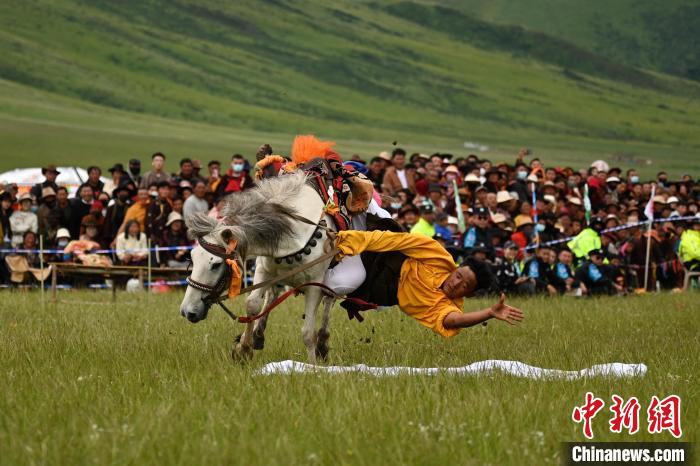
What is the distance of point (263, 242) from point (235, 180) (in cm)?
1066

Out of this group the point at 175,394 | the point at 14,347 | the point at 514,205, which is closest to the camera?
the point at 175,394

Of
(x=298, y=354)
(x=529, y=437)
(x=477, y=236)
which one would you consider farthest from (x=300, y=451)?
(x=477, y=236)

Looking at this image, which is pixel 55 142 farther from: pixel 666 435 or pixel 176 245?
pixel 666 435

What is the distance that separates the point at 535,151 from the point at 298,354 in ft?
328

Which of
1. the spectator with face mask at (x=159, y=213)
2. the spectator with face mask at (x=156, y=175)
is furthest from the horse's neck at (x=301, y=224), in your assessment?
the spectator with face mask at (x=156, y=175)

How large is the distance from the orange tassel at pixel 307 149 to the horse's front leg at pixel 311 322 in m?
1.34

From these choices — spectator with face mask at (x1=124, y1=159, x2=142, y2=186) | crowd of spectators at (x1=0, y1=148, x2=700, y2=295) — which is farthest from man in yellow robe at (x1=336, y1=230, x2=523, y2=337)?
spectator with face mask at (x1=124, y1=159, x2=142, y2=186)

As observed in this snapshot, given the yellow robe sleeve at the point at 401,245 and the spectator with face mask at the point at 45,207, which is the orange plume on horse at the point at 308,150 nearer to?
the yellow robe sleeve at the point at 401,245

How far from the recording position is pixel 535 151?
107188mm

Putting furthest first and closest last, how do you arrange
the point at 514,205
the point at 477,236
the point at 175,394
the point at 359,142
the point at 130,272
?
the point at 359,142
the point at 514,205
the point at 477,236
the point at 130,272
the point at 175,394

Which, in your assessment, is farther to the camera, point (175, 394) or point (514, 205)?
point (514, 205)

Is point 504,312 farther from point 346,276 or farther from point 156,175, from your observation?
point 156,175

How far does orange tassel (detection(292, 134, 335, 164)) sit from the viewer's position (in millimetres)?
9688

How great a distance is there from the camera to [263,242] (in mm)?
8586
